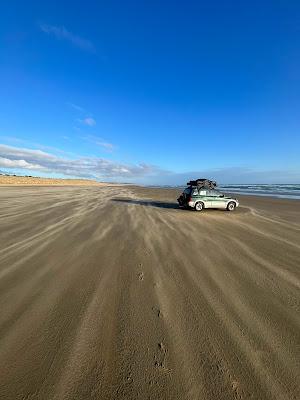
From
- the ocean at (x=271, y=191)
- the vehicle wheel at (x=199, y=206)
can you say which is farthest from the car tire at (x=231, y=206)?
the ocean at (x=271, y=191)

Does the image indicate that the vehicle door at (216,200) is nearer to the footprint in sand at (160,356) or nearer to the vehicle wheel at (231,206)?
the vehicle wheel at (231,206)

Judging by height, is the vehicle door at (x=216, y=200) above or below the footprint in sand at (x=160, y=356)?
above

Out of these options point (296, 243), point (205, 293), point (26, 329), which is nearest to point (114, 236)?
point (205, 293)

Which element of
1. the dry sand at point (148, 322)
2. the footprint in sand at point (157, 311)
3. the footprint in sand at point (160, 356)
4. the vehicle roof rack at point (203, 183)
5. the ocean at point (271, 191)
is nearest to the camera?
the dry sand at point (148, 322)

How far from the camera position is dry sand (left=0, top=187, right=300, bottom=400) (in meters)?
2.53

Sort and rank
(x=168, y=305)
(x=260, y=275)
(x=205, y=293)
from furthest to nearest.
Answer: (x=260, y=275)
(x=205, y=293)
(x=168, y=305)

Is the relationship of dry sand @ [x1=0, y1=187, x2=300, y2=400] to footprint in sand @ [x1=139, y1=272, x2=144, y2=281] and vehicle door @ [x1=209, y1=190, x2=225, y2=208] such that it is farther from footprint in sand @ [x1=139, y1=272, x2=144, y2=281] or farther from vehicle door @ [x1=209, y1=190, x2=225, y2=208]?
vehicle door @ [x1=209, y1=190, x2=225, y2=208]

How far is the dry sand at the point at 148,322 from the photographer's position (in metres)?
2.53

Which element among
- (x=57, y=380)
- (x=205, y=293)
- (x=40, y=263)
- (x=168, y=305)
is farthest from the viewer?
(x=40, y=263)

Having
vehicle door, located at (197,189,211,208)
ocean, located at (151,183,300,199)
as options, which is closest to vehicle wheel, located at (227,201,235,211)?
vehicle door, located at (197,189,211,208)

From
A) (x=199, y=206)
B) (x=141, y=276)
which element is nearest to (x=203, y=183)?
(x=199, y=206)

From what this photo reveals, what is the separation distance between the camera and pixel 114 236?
8.66m

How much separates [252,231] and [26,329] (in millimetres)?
8939

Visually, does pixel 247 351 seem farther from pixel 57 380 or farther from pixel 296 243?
pixel 296 243
